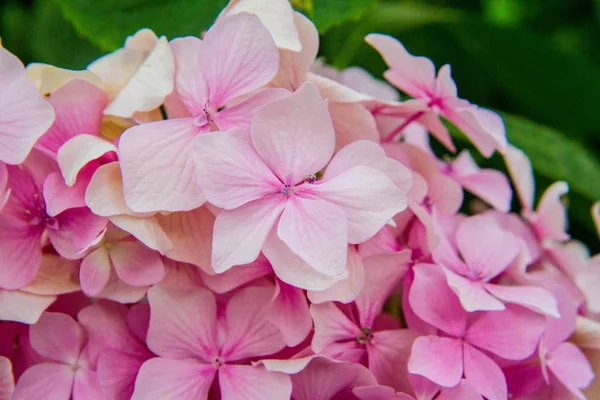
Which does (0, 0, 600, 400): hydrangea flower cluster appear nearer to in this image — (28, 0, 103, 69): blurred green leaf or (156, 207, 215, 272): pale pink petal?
(156, 207, 215, 272): pale pink petal

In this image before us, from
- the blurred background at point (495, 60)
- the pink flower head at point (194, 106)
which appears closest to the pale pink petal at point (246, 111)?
the pink flower head at point (194, 106)

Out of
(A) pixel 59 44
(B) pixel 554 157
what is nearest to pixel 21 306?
(A) pixel 59 44

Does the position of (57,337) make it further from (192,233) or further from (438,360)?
(438,360)

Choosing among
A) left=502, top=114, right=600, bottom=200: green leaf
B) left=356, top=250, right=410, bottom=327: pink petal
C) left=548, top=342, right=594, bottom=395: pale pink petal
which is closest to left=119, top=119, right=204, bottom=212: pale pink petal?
left=356, top=250, right=410, bottom=327: pink petal

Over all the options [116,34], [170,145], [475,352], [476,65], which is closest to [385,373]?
[475,352]

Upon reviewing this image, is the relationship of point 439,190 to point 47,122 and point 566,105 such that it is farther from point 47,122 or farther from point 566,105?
point 566,105
